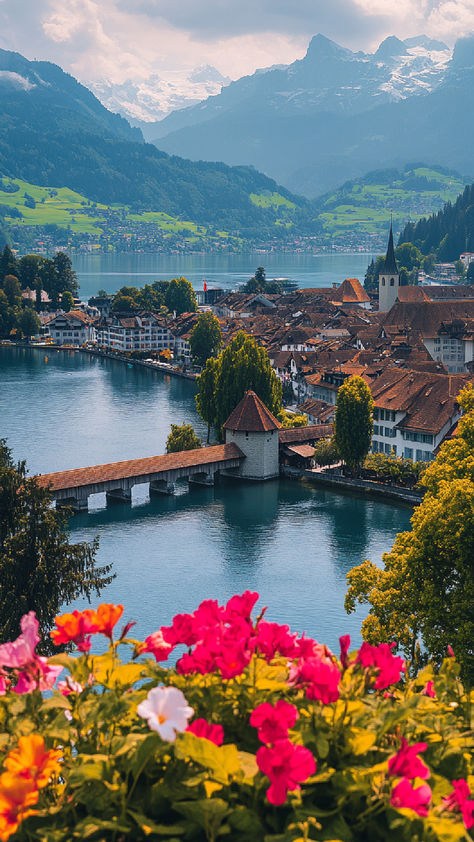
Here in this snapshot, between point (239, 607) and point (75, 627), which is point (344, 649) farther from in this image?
point (75, 627)

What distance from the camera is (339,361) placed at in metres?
88.9

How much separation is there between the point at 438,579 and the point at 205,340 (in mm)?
90572

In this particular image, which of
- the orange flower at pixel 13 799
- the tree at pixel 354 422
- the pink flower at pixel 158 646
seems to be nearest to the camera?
the orange flower at pixel 13 799

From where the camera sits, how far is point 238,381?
66.1 m

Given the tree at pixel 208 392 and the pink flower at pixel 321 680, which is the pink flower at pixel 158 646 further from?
the tree at pixel 208 392

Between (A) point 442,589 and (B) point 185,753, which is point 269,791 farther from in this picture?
(A) point 442,589

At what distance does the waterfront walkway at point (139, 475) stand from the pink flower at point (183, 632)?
4281 centimetres

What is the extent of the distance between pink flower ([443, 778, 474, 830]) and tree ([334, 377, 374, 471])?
52.3 m

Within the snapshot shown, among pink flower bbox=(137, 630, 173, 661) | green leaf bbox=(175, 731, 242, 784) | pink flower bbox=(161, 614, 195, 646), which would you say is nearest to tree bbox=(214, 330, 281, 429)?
pink flower bbox=(137, 630, 173, 661)

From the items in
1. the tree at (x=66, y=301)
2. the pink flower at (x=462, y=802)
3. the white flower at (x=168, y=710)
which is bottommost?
the pink flower at (x=462, y=802)

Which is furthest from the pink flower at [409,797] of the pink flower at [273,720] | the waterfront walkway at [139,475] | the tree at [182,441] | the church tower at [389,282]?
the church tower at [389,282]

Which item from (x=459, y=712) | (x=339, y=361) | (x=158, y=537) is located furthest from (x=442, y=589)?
(x=339, y=361)

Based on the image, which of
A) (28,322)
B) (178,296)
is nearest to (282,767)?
(28,322)

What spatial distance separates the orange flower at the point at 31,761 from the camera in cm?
580
